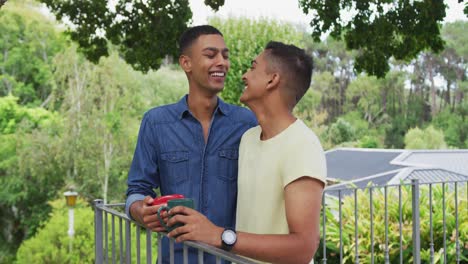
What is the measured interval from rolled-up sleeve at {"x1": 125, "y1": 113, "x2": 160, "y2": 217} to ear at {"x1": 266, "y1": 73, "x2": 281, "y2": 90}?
55 centimetres

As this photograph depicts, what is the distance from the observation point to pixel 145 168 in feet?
7.35

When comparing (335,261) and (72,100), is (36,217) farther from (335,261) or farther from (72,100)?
(335,261)

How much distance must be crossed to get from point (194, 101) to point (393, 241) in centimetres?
478

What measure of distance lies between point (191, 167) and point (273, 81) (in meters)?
0.50

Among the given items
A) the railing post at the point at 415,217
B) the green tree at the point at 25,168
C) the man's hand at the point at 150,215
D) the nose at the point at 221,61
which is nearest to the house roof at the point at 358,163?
the green tree at the point at 25,168

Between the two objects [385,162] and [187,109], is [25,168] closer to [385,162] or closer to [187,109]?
[385,162]

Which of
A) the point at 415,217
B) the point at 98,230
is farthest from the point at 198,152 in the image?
the point at 415,217

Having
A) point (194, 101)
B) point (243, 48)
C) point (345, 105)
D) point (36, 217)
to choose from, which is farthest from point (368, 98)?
point (194, 101)

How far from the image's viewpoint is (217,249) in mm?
1723

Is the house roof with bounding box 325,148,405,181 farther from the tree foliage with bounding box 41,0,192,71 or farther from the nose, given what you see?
the nose

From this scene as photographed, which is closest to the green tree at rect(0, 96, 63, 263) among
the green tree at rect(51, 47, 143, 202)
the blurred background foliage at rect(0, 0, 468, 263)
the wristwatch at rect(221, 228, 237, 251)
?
the blurred background foliage at rect(0, 0, 468, 263)

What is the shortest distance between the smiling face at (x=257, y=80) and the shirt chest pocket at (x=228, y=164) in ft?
1.12

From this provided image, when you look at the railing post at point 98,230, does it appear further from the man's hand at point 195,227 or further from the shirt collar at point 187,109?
the man's hand at point 195,227

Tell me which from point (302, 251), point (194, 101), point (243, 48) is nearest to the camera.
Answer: point (302, 251)
